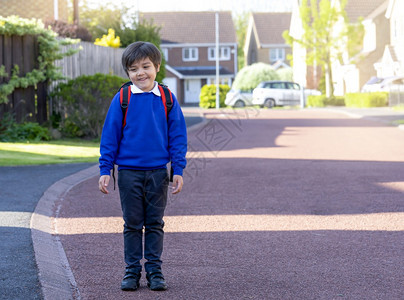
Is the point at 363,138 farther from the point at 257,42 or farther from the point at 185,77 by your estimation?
the point at 257,42

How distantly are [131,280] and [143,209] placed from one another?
0.47 metres

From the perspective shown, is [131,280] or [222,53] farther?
[222,53]

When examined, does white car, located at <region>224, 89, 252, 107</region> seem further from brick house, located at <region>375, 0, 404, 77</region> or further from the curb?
the curb

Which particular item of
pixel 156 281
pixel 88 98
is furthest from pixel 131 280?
pixel 88 98

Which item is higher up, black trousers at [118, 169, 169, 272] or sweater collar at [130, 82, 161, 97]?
sweater collar at [130, 82, 161, 97]

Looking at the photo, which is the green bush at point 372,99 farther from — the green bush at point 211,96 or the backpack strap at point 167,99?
the backpack strap at point 167,99

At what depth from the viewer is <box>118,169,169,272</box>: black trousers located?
483 centimetres

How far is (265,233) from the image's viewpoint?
6871mm

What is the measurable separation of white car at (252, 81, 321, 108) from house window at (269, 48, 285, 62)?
105 ft

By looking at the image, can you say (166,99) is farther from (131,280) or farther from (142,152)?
(131,280)

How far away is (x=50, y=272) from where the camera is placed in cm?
505

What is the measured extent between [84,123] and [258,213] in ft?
34.1

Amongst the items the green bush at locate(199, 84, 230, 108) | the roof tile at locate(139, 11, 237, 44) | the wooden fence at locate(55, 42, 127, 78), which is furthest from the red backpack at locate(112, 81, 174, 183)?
the roof tile at locate(139, 11, 237, 44)

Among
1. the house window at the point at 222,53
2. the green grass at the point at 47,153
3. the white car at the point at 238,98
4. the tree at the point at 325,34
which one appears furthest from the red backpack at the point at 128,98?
the house window at the point at 222,53
